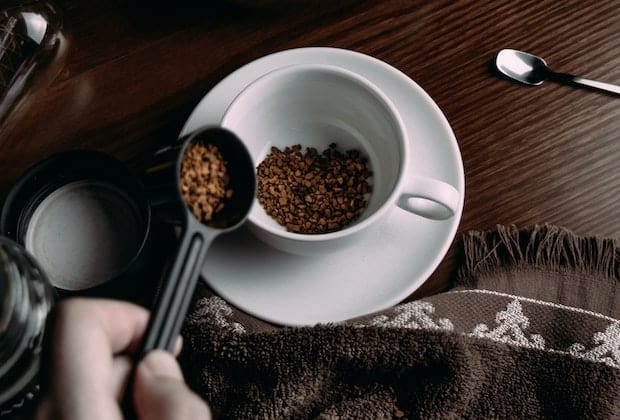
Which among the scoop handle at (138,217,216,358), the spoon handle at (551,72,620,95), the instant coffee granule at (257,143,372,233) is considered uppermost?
the spoon handle at (551,72,620,95)

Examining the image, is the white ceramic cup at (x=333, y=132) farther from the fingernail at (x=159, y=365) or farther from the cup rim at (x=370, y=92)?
the fingernail at (x=159, y=365)

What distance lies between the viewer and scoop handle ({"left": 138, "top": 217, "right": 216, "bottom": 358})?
1.87ft

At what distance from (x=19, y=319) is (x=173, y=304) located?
0.36 feet

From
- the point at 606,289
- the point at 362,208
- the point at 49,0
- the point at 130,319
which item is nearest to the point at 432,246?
the point at 362,208

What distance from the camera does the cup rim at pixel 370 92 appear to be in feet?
2.22

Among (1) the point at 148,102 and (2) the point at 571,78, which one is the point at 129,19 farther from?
(2) the point at 571,78

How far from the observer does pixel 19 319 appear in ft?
1.85

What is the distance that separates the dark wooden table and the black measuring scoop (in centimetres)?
12

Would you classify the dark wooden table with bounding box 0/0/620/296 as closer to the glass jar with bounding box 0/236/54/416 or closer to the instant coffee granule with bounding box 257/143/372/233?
the instant coffee granule with bounding box 257/143/372/233

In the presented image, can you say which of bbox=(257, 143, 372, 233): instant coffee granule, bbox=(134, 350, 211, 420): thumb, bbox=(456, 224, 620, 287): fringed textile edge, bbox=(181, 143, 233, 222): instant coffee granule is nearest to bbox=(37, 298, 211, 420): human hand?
bbox=(134, 350, 211, 420): thumb

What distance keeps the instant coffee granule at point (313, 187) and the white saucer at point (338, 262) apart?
42 millimetres

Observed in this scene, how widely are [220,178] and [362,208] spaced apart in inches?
6.5

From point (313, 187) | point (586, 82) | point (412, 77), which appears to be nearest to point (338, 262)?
point (313, 187)

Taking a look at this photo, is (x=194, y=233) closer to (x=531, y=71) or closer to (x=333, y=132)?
(x=333, y=132)
